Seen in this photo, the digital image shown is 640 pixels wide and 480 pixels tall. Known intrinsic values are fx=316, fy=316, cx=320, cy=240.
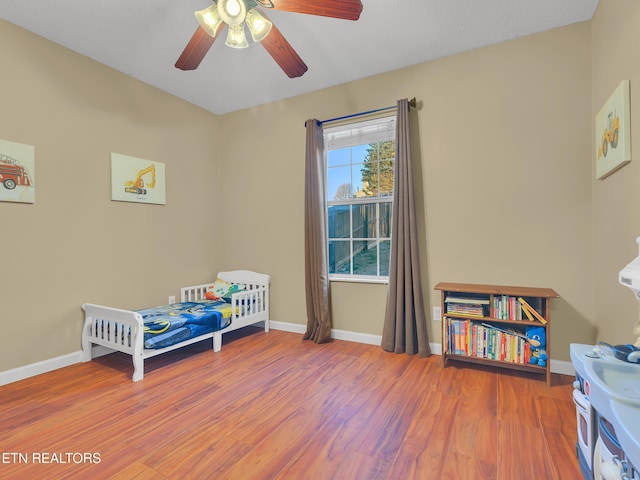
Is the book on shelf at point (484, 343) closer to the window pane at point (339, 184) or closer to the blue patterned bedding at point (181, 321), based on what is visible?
the window pane at point (339, 184)

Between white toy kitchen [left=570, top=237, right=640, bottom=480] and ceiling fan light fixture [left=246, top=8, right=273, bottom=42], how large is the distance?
2.11m

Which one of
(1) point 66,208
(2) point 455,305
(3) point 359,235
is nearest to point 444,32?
(3) point 359,235

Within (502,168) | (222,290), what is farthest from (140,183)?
(502,168)

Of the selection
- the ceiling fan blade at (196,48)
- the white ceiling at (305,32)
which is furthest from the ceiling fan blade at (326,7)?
the white ceiling at (305,32)

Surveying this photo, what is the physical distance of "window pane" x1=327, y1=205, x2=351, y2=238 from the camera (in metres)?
3.39

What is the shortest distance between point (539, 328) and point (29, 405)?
11.4 feet

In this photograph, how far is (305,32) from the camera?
243 centimetres

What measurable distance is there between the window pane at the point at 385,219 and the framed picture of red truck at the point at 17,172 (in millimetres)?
2943

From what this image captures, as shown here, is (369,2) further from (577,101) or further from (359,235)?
(359,235)

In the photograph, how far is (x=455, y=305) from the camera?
2516 millimetres

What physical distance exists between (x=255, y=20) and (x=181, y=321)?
2.28 metres

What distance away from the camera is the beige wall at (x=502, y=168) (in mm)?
2383

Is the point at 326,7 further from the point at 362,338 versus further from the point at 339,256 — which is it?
the point at 362,338

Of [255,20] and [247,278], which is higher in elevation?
[255,20]
